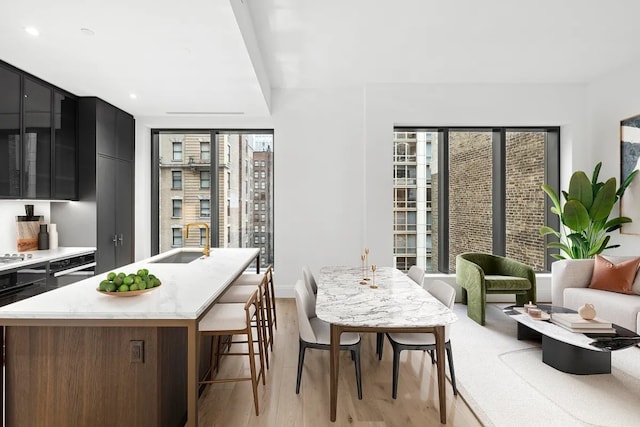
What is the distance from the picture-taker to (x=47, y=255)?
12.2ft

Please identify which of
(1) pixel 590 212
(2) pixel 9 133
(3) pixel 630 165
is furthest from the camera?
(1) pixel 590 212

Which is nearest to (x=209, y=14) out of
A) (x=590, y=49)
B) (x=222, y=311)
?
(x=222, y=311)

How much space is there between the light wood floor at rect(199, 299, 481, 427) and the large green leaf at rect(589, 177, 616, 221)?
10.0 ft

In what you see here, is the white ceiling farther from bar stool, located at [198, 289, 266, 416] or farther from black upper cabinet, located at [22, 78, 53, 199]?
bar stool, located at [198, 289, 266, 416]

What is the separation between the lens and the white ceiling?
108 inches

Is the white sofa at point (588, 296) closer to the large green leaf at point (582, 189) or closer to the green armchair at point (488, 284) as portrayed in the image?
the green armchair at point (488, 284)

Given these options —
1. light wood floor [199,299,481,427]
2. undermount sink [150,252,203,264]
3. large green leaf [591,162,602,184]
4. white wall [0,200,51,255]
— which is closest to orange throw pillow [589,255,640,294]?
large green leaf [591,162,602,184]

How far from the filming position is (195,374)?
1.93m

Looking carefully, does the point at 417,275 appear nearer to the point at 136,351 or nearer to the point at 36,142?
the point at 136,351

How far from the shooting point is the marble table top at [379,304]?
2.25 m

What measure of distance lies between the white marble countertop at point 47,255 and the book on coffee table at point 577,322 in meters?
4.66

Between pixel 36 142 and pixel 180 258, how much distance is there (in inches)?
74.3

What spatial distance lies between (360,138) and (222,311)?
364 cm

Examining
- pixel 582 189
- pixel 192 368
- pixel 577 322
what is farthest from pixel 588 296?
pixel 192 368
